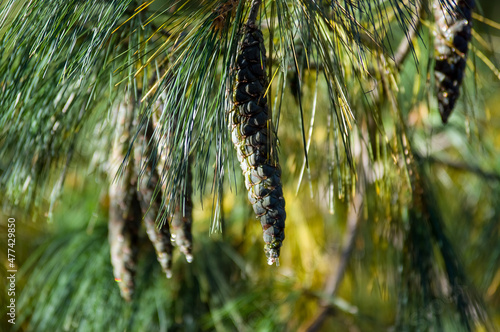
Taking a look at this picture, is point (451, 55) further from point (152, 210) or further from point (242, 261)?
point (242, 261)

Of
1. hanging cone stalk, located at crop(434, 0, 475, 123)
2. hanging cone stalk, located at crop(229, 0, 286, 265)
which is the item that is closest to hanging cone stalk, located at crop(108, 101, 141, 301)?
hanging cone stalk, located at crop(229, 0, 286, 265)

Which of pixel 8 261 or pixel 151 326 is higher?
pixel 8 261

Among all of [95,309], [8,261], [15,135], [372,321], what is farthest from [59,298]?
[372,321]

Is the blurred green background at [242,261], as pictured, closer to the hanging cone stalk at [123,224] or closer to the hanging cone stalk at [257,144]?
the hanging cone stalk at [123,224]

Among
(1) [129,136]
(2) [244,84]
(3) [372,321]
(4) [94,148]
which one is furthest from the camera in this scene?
(3) [372,321]

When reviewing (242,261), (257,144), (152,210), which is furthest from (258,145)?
(242,261)

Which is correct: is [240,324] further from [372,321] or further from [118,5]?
[118,5]
